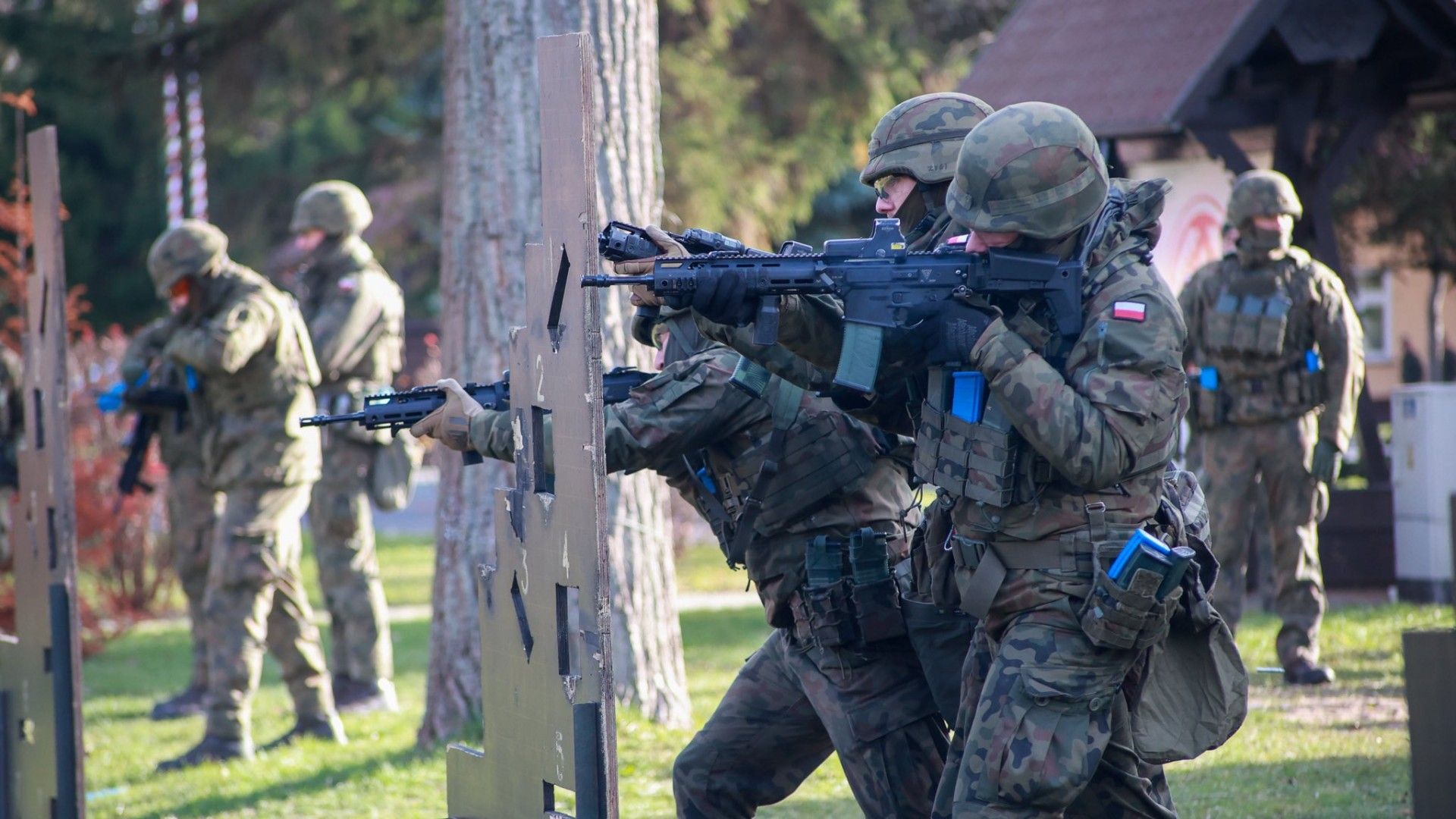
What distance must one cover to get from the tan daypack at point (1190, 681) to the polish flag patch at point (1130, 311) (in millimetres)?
524

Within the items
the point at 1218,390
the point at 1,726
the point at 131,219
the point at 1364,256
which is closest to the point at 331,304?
the point at 1,726

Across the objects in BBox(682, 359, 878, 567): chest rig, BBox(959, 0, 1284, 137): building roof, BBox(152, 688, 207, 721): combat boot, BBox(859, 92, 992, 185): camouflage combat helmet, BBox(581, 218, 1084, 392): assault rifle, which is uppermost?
BBox(959, 0, 1284, 137): building roof

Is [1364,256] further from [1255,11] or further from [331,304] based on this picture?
[331,304]

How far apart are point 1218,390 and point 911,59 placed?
9.63 metres

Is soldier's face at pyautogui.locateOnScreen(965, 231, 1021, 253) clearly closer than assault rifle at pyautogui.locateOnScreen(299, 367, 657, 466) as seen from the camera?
Yes

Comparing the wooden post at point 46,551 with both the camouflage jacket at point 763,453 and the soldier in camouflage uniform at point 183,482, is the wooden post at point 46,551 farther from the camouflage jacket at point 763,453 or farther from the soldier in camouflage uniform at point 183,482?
the soldier in camouflage uniform at point 183,482

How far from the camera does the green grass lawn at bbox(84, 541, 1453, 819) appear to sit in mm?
6195

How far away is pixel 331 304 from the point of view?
886cm

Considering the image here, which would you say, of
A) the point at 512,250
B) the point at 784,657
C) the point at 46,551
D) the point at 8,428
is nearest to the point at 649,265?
the point at 784,657

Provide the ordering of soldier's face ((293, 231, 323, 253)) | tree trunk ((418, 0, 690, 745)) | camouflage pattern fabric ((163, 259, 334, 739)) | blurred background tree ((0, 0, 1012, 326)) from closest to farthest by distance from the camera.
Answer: tree trunk ((418, 0, 690, 745)) → camouflage pattern fabric ((163, 259, 334, 739)) → soldier's face ((293, 231, 323, 253)) → blurred background tree ((0, 0, 1012, 326))

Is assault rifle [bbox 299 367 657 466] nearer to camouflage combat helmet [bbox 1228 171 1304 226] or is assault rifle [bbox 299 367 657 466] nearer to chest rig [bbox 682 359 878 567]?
chest rig [bbox 682 359 878 567]

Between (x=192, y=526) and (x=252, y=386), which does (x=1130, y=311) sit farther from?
(x=192, y=526)

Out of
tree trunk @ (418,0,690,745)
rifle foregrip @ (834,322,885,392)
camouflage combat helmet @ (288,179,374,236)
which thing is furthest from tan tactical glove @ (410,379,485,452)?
camouflage combat helmet @ (288,179,374,236)

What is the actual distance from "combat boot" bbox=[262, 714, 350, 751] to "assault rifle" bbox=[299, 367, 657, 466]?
3.85 meters
